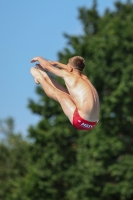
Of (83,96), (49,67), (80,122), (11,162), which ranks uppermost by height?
(11,162)

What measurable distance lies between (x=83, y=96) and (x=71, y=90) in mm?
276

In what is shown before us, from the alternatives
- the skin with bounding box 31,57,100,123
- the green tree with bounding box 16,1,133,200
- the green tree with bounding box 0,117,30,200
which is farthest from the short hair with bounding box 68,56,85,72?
the green tree with bounding box 0,117,30,200

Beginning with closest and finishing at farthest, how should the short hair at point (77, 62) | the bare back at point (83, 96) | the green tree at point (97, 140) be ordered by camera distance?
the bare back at point (83, 96) < the short hair at point (77, 62) < the green tree at point (97, 140)

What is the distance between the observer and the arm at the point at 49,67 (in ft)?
31.8

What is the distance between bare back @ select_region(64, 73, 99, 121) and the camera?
9.42 m

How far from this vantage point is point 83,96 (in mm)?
9453

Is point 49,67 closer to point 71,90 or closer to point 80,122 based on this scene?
point 71,90

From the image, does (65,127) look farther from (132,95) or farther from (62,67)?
(62,67)

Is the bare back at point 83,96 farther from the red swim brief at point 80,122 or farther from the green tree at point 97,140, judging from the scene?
the green tree at point 97,140

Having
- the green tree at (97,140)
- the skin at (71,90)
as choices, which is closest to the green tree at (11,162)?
the green tree at (97,140)

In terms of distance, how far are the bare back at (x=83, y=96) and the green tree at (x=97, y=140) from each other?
57.2ft

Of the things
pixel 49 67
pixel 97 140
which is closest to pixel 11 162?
pixel 97 140

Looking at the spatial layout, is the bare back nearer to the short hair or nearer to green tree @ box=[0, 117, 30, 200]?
the short hair

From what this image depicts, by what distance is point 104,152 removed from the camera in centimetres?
2725
